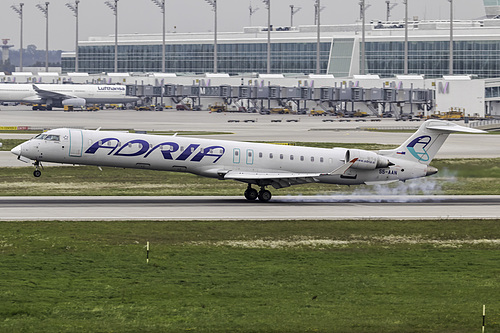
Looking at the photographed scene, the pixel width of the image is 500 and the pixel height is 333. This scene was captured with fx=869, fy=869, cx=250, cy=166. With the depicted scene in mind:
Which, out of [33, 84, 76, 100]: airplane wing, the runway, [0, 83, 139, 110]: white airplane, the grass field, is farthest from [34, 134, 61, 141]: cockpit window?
[33, 84, 76, 100]: airplane wing

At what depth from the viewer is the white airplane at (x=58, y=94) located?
624 ft

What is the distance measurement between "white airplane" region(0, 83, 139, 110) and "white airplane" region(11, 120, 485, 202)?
140098mm

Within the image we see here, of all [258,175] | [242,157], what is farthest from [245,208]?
[242,157]

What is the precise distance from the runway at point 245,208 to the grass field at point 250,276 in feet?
7.95

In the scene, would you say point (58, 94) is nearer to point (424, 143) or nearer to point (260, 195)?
point (260, 195)

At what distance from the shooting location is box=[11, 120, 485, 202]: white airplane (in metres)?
51.7

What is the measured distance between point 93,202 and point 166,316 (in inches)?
1088

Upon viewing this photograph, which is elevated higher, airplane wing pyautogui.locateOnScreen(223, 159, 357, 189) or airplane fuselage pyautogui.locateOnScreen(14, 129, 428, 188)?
airplane fuselage pyautogui.locateOnScreen(14, 129, 428, 188)

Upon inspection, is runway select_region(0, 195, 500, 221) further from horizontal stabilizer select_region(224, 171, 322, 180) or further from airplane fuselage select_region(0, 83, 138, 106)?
airplane fuselage select_region(0, 83, 138, 106)

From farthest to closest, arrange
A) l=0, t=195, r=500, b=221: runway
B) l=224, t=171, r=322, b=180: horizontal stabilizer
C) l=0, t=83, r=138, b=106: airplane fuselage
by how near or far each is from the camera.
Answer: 1. l=0, t=83, r=138, b=106: airplane fuselage
2. l=224, t=171, r=322, b=180: horizontal stabilizer
3. l=0, t=195, r=500, b=221: runway

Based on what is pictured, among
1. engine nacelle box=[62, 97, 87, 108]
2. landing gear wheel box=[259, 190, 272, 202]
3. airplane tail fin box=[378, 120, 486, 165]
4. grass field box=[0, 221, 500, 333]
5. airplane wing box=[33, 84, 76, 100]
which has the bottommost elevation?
grass field box=[0, 221, 500, 333]

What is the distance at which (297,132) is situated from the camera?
4803 inches

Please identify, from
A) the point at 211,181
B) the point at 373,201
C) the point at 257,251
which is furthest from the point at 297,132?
the point at 257,251

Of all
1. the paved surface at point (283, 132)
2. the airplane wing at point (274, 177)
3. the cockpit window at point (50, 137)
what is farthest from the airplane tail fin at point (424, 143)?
the paved surface at point (283, 132)
